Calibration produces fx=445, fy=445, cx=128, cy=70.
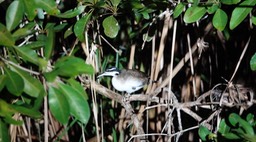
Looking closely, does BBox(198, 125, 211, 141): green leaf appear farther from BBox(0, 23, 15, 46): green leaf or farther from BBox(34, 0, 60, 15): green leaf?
BBox(0, 23, 15, 46): green leaf

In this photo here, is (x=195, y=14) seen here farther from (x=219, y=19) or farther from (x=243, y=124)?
(x=243, y=124)

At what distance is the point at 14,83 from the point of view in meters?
1.17

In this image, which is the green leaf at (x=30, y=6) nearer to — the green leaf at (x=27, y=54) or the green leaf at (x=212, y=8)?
the green leaf at (x=27, y=54)

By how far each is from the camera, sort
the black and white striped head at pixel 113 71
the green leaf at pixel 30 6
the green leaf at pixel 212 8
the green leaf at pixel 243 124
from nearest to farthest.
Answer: the green leaf at pixel 30 6
the green leaf at pixel 212 8
the green leaf at pixel 243 124
the black and white striped head at pixel 113 71

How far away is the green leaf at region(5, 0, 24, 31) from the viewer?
1244mm

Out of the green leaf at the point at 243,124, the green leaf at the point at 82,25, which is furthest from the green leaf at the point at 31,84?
the green leaf at the point at 243,124

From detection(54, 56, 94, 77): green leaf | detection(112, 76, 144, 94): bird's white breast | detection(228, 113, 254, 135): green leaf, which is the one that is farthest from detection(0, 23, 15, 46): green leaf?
detection(112, 76, 144, 94): bird's white breast

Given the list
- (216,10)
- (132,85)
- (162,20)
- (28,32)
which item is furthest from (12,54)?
(132,85)

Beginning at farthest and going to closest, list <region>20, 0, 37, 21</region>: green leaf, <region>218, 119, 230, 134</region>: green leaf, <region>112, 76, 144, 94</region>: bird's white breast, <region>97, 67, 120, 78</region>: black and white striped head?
<region>112, 76, 144, 94</region>: bird's white breast < <region>97, 67, 120, 78</region>: black and white striped head < <region>218, 119, 230, 134</region>: green leaf < <region>20, 0, 37, 21</region>: green leaf

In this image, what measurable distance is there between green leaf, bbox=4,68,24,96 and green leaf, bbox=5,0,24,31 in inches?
5.7

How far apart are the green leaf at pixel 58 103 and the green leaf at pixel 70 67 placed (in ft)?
0.19

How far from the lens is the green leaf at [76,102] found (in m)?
1.20

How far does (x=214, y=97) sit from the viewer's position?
2.03 m

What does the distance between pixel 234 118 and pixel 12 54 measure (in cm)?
87
